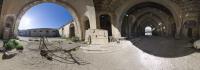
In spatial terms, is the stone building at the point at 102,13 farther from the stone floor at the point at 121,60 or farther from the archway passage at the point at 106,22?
the stone floor at the point at 121,60

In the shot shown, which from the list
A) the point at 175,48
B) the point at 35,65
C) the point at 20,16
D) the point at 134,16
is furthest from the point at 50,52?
the point at 134,16

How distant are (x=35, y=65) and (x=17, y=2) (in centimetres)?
702

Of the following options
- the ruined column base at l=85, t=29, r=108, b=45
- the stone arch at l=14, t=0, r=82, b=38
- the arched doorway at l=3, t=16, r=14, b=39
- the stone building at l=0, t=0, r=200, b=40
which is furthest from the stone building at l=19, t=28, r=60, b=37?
the ruined column base at l=85, t=29, r=108, b=45

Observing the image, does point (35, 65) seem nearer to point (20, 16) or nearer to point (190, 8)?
point (20, 16)

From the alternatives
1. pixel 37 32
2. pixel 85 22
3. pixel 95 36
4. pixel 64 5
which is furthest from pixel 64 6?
pixel 37 32

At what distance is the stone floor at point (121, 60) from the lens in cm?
1246

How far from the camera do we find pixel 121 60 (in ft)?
46.9

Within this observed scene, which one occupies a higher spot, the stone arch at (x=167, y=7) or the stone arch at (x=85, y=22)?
the stone arch at (x=167, y=7)

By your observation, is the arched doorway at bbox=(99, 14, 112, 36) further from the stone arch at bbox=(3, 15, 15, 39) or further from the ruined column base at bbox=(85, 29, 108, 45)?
the stone arch at bbox=(3, 15, 15, 39)

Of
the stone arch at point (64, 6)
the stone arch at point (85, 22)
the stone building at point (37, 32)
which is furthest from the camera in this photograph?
the stone building at point (37, 32)

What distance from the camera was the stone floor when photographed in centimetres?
1246

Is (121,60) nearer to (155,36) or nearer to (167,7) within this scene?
(167,7)

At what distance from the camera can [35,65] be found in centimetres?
1227

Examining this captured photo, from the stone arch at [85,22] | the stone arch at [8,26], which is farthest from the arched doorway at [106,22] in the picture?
the stone arch at [8,26]
